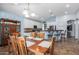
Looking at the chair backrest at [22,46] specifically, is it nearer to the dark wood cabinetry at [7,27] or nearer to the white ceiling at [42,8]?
the dark wood cabinetry at [7,27]

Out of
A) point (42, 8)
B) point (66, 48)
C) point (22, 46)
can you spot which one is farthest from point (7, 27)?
point (66, 48)

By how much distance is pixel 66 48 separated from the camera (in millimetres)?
2062

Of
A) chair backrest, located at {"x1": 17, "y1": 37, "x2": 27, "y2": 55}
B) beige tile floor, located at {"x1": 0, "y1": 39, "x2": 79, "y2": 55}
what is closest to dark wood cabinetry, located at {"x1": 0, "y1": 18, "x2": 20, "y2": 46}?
chair backrest, located at {"x1": 17, "y1": 37, "x2": 27, "y2": 55}

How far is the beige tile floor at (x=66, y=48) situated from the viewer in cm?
194

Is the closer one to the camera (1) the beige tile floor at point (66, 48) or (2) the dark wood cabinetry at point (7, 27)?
(1) the beige tile floor at point (66, 48)

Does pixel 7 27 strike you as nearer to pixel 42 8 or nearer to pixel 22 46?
pixel 22 46

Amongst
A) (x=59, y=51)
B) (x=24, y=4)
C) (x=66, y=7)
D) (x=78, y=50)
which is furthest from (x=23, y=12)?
(x=78, y=50)

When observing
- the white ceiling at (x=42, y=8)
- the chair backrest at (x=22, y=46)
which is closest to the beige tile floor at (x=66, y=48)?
the chair backrest at (x=22, y=46)

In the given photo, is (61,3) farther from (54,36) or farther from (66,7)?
→ (54,36)

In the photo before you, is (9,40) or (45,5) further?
(9,40)

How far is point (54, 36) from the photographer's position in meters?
2.23
